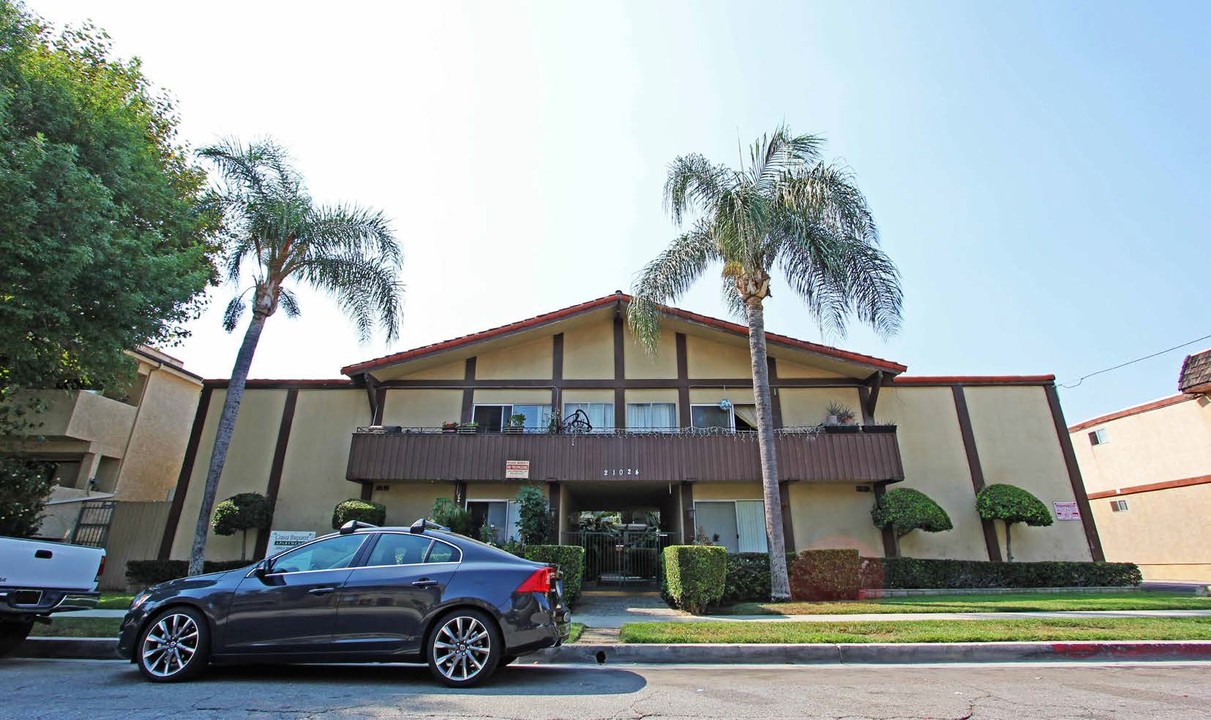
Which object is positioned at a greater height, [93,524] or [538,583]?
[93,524]

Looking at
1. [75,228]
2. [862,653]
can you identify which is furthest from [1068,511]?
[75,228]

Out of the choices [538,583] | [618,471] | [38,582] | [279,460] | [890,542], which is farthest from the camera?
[279,460]

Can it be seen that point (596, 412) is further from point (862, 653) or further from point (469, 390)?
point (862, 653)

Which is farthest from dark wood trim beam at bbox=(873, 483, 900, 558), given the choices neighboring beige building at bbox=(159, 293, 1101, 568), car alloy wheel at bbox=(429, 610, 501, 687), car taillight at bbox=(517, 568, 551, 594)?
car alloy wheel at bbox=(429, 610, 501, 687)

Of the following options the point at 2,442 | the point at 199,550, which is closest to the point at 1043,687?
the point at 199,550

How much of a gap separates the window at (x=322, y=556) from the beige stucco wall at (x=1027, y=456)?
1736 centimetres

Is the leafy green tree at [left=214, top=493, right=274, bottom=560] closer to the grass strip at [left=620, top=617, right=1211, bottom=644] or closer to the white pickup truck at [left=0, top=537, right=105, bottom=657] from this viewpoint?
the white pickup truck at [left=0, top=537, right=105, bottom=657]

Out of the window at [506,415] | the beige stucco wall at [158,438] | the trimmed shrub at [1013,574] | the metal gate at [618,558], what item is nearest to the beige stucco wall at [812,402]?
the trimmed shrub at [1013,574]

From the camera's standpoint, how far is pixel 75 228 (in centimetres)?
1018

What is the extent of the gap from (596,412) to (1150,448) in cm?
2138

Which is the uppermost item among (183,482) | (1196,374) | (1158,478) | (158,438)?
(1196,374)

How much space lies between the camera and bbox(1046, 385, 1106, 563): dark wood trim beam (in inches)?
645

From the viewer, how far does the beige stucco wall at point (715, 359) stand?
60.8 ft

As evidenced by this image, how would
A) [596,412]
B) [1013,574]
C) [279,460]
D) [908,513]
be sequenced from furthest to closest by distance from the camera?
[596,412], [279,460], [908,513], [1013,574]
